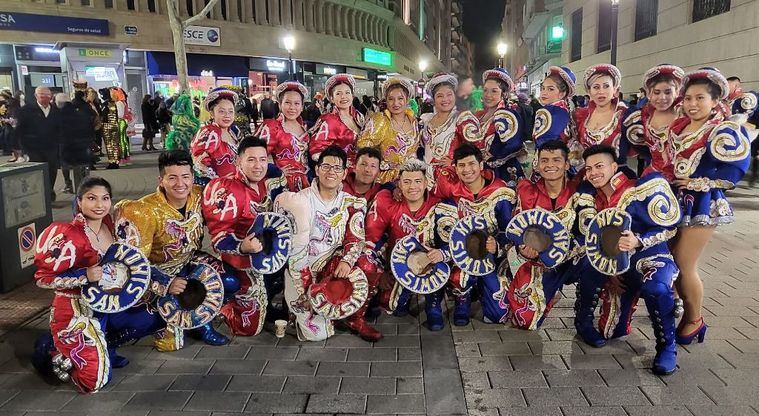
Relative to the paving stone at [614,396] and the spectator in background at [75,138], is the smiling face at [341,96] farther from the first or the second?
the spectator in background at [75,138]

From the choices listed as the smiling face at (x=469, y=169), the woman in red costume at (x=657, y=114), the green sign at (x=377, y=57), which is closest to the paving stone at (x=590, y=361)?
the woman in red costume at (x=657, y=114)

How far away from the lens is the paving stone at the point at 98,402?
10.2 feet

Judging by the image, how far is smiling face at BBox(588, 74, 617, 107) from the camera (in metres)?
4.30

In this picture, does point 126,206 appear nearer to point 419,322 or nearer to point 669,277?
point 419,322

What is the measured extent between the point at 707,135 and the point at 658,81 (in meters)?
0.75

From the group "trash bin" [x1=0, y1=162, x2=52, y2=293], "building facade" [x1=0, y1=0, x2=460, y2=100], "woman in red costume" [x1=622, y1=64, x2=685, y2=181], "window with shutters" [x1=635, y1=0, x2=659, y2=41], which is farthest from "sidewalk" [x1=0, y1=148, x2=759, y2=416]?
"building facade" [x1=0, y1=0, x2=460, y2=100]

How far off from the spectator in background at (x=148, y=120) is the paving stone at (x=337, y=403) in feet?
50.5

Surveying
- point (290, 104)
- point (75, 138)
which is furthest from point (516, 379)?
point (75, 138)

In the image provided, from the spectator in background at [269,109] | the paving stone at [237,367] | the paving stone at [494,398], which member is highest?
the spectator in background at [269,109]

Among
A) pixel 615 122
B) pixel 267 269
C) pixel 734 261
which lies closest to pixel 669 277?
pixel 615 122

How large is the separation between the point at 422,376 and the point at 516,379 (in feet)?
1.86

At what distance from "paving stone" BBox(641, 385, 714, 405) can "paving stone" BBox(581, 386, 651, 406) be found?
0.05 m

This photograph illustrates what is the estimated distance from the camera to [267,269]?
12.8 feet

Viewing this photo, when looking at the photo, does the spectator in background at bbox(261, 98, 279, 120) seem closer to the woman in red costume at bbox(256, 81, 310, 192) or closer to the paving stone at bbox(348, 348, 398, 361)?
the woman in red costume at bbox(256, 81, 310, 192)
